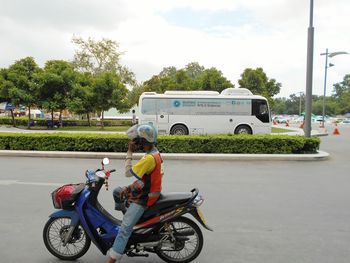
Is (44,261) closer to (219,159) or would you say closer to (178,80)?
(219,159)

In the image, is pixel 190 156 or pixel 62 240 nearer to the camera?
pixel 62 240

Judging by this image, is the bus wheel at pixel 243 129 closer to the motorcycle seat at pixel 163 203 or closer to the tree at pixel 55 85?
the tree at pixel 55 85

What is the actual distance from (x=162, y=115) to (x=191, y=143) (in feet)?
31.1

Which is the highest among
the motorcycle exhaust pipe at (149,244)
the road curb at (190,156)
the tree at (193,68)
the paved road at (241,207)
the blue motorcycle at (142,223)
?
the tree at (193,68)

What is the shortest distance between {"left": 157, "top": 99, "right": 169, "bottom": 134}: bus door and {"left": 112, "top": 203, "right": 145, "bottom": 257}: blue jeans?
738 inches

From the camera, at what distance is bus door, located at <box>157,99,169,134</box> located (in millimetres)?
22484

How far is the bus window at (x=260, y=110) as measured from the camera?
22562 mm

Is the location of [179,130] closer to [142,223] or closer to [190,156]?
[190,156]

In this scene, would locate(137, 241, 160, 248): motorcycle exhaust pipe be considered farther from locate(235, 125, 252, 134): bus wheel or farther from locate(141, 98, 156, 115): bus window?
locate(235, 125, 252, 134): bus wheel

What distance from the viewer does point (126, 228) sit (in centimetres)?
375

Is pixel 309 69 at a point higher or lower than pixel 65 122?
higher

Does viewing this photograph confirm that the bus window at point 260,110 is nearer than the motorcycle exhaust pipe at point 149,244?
No

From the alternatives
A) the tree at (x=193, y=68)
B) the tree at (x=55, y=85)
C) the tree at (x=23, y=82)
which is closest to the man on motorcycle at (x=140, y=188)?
the tree at (x=55, y=85)

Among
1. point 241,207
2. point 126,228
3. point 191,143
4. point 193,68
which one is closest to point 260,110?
point 191,143
